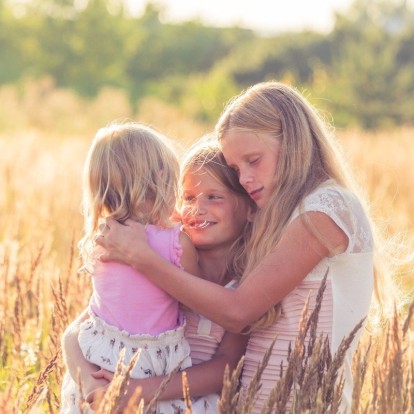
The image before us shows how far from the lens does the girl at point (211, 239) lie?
2727mm

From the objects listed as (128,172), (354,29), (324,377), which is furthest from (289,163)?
(354,29)

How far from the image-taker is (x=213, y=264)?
299 cm

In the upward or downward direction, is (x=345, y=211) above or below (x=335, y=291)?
above

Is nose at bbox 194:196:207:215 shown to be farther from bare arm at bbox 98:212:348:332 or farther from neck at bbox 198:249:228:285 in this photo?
bare arm at bbox 98:212:348:332

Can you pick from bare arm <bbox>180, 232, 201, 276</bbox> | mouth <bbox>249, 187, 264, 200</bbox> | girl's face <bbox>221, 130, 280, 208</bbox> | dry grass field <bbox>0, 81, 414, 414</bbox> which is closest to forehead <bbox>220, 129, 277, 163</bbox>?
girl's face <bbox>221, 130, 280, 208</bbox>

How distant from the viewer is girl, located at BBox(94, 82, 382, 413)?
2.61 m

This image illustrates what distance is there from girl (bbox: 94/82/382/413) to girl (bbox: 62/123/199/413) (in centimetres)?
A: 7

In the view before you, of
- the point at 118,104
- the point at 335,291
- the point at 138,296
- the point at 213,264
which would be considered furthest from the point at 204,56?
the point at 138,296

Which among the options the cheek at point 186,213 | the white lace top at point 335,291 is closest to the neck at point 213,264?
the cheek at point 186,213

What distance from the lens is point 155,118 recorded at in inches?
1059

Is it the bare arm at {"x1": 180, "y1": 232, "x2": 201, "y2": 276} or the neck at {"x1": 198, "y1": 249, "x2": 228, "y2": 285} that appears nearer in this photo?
the bare arm at {"x1": 180, "y1": 232, "x2": 201, "y2": 276}

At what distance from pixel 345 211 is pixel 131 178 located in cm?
67

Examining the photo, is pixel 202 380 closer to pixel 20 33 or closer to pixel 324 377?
pixel 324 377

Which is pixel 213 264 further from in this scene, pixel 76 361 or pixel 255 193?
pixel 76 361
